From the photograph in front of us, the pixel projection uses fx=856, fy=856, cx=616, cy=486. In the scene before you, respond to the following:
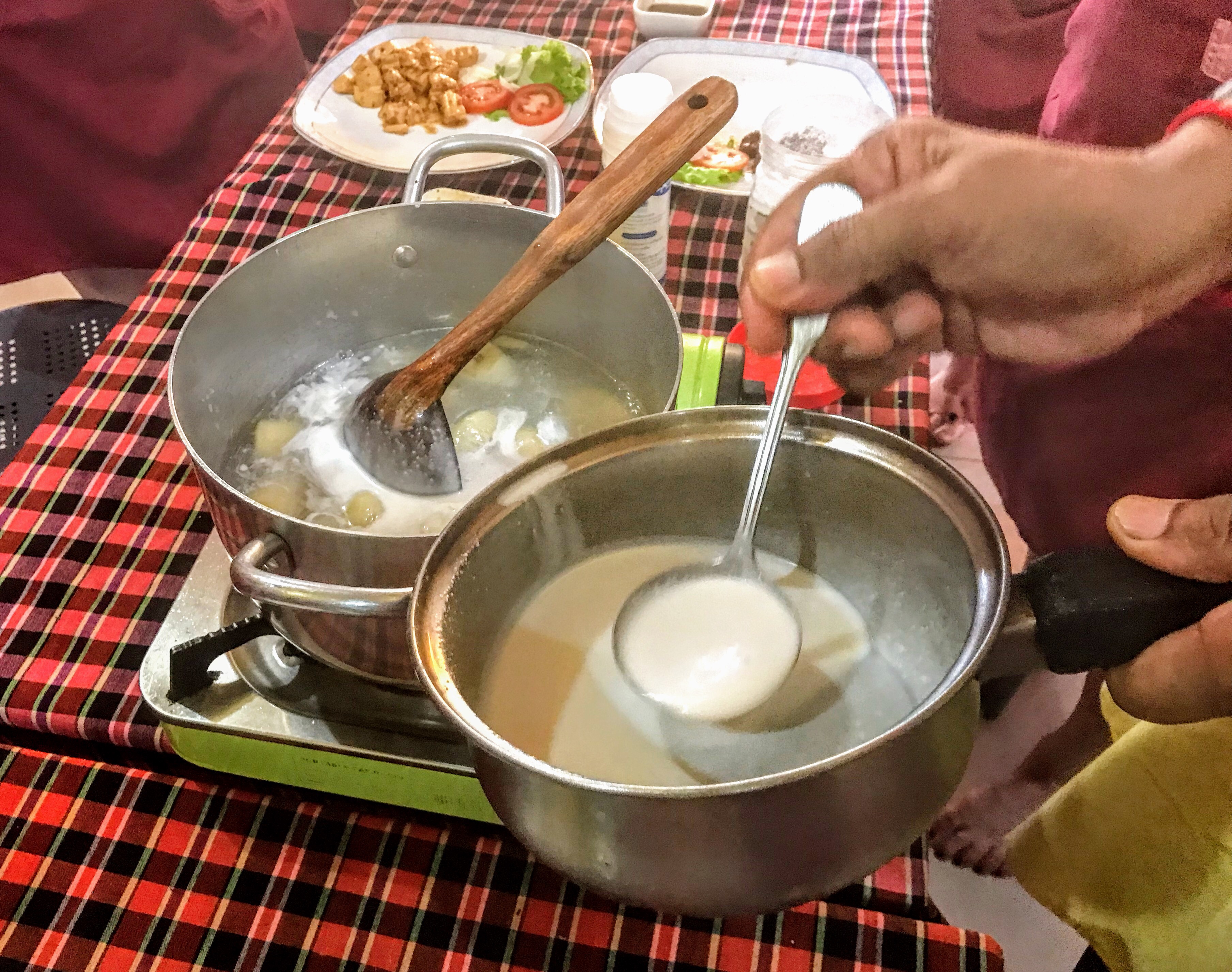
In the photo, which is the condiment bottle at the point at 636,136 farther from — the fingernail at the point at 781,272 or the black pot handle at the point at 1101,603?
the black pot handle at the point at 1101,603

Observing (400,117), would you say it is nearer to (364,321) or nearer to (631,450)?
(364,321)

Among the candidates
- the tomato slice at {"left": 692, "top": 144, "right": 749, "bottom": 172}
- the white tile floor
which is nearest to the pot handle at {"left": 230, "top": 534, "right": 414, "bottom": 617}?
the white tile floor

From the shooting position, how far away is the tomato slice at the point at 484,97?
1266 millimetres

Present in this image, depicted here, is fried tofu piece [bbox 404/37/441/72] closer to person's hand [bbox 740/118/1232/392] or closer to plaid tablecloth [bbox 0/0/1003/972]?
plaid tablecloth [bbox 0/0/1003/972]

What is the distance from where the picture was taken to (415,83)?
4.15ft

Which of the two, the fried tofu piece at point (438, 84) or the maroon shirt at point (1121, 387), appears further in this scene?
the fried tofu piece at point (438, 84)

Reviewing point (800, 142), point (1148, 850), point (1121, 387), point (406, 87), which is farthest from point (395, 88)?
point (1148, 850)

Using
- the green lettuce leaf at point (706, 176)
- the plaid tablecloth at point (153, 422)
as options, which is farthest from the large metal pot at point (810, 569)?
the green lettuce leaf at point (706, 176)

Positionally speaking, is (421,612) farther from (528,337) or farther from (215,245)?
(215,245)

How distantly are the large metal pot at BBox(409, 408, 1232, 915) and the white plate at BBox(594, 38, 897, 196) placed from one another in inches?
33.0

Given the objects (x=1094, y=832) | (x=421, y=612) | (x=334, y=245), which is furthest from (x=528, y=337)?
(x=1094, y=832)

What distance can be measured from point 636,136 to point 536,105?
377 millimetres

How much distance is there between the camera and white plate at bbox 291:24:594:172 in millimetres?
1149

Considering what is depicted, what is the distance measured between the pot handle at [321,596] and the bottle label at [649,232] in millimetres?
585
